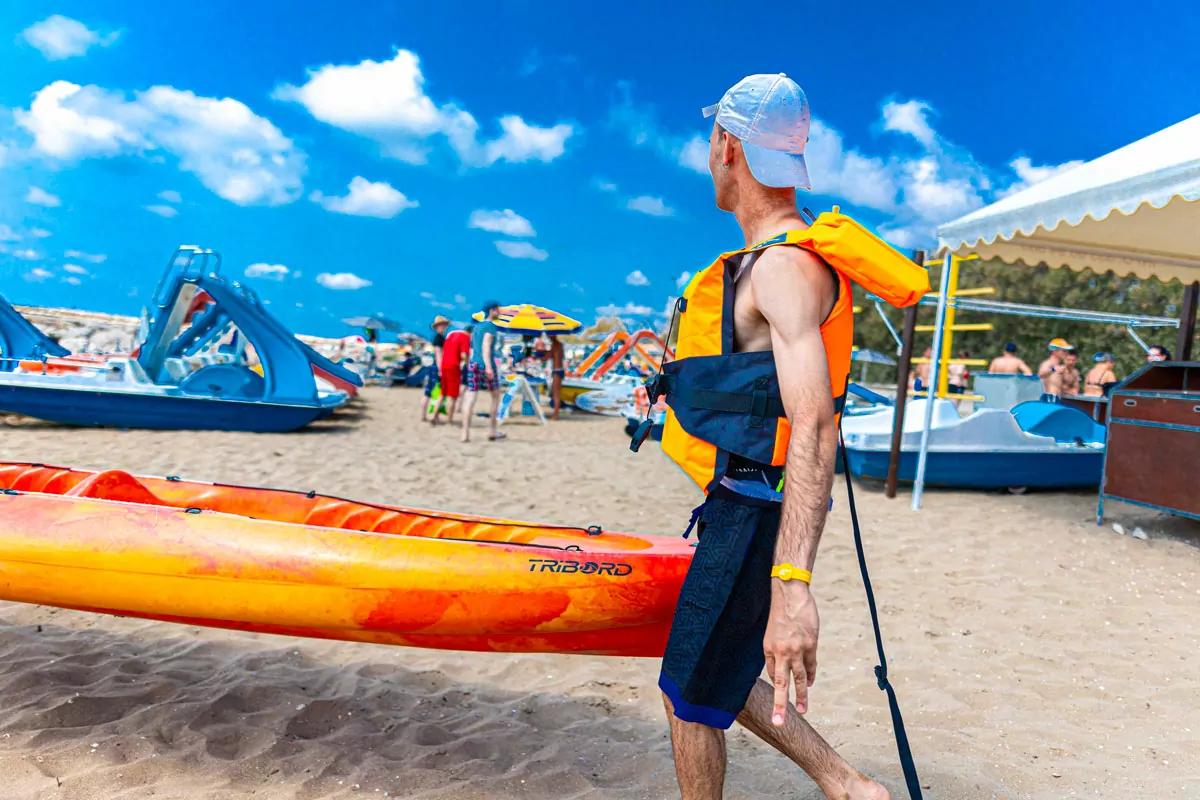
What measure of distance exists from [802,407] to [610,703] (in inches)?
76.2

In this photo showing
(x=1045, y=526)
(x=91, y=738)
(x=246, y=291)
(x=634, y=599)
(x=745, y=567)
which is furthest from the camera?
(x=246, y=291)

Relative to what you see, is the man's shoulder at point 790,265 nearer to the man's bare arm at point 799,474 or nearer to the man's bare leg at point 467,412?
the man's bare arm at point 799,474

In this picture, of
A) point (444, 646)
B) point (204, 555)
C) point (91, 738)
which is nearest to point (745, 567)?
point (444, 646)

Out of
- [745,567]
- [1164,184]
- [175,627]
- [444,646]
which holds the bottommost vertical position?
[175,627]

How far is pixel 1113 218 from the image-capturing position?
6.47 meters

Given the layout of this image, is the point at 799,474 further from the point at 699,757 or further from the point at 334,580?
the point at 334,580

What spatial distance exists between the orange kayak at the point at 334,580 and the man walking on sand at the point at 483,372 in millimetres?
7473

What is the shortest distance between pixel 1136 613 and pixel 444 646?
393 cm

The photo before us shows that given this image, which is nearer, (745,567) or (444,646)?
(745,567)

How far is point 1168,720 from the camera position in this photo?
9.62ft

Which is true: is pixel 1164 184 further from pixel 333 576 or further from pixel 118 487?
pixel 118 487

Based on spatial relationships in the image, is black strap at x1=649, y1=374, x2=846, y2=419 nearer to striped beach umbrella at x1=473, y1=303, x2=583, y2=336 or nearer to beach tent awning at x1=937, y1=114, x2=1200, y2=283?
beach tent awning at x1=937, y1=114, x2=1200, y2=283

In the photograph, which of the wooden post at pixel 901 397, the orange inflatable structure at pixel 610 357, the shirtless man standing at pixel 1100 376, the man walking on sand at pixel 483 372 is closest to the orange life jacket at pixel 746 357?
the wooden post at pixel 901 397

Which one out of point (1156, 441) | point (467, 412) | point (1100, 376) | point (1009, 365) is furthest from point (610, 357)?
point (1156, 441)
